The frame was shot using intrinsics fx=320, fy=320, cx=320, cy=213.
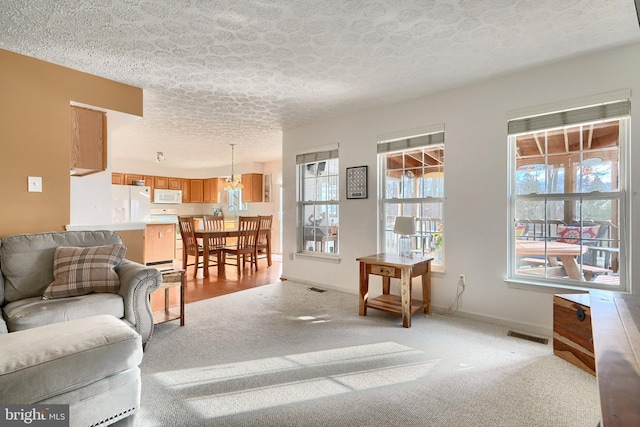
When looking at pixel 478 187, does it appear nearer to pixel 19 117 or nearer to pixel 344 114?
pixel 344 114

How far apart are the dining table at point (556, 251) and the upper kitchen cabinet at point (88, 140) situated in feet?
13.6

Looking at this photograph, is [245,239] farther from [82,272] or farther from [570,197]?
[570,197]

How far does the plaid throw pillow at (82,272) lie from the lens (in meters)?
2.32

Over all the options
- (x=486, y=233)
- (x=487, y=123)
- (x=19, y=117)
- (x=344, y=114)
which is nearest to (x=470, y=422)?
(x=486, y=233)

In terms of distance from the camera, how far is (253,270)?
592 centimetres

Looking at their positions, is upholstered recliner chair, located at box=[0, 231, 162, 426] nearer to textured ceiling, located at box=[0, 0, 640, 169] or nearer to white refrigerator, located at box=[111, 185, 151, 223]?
textured ceiling, located at box=[0, 0, 640, 169]

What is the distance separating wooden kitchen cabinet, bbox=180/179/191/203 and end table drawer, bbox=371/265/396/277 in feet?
23.8

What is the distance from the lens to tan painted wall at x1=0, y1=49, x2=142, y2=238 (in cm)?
257

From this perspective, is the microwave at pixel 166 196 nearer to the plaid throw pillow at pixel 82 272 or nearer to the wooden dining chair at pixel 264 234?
the wooden dining chair at pixel 264 234

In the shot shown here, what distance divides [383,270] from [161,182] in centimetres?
721

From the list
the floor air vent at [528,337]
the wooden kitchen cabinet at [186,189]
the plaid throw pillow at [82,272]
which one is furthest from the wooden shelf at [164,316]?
the wooden kitchen cabinet at [186,189]

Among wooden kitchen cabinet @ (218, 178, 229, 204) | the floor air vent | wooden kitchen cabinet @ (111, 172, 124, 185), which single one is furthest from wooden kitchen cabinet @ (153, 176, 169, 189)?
the floor air vent

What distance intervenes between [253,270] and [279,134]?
2.50 meters

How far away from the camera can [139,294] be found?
244 cm
